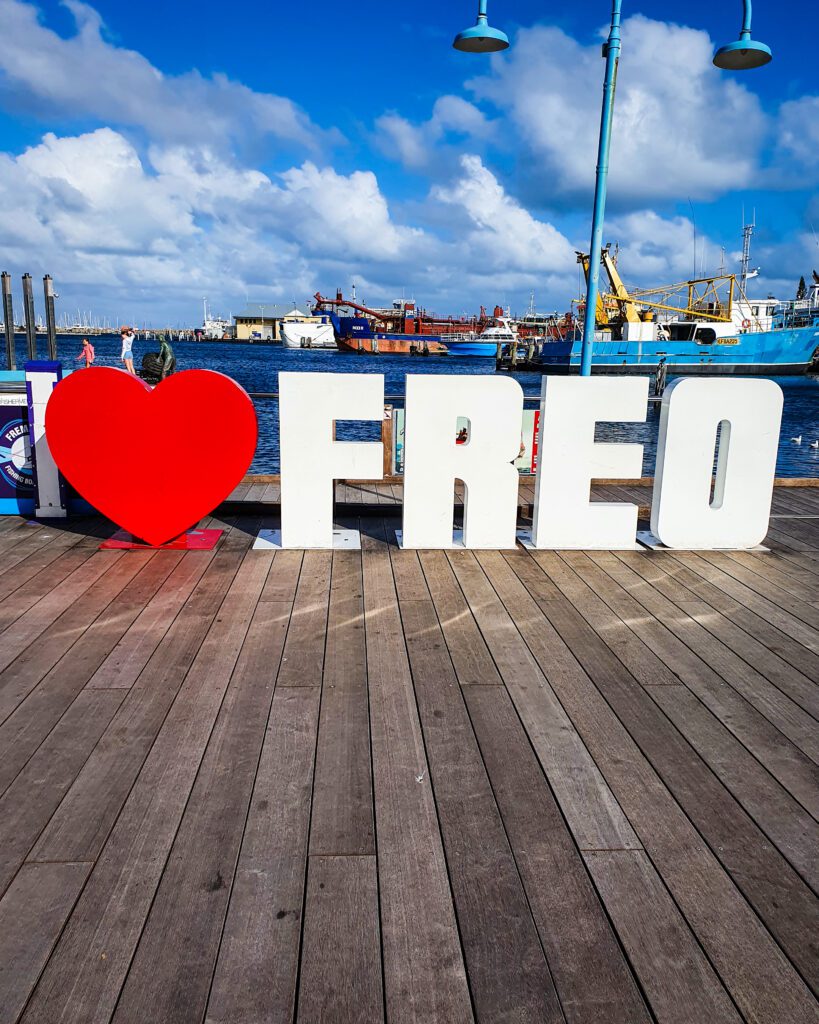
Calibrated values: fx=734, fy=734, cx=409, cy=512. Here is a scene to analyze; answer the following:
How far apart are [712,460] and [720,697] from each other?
2513 millimetres

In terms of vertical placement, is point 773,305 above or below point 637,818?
above

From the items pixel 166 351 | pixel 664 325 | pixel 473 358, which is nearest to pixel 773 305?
pixel 664 325

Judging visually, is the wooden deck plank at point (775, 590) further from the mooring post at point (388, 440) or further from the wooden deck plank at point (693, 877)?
the mooring post at point (388, 440)

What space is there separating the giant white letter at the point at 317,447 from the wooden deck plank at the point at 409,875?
1984 millimetres

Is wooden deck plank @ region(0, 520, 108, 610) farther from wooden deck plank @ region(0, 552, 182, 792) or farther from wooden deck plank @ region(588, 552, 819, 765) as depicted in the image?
wooden deck plank @ region(588, 552, 819, 765)

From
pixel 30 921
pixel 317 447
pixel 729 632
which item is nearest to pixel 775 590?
pixel 729 632

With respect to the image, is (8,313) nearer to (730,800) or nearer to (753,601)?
(753,601)

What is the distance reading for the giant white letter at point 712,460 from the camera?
5.07 meters

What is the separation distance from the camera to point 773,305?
51.5 m

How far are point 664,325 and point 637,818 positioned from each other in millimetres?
40791

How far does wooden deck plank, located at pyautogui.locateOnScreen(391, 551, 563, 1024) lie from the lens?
5.35 feet

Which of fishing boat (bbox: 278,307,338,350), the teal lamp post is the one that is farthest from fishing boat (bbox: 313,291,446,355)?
the teal lamp post

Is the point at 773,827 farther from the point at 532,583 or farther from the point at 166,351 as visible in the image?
the point at 166,351

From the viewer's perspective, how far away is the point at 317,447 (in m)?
4.98
